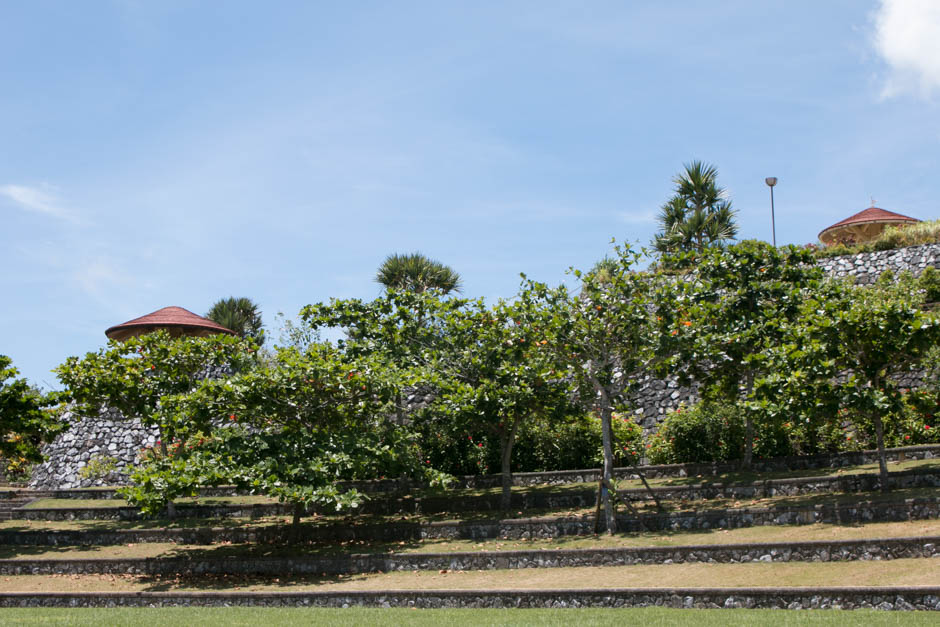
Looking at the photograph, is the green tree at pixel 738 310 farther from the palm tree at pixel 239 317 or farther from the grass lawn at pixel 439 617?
the palm tree at pixel 239 317

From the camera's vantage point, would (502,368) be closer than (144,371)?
Yes

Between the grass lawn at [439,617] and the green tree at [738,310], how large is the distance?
670 cm

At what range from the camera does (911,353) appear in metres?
14.5

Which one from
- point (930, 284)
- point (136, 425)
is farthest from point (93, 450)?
point (930, 284)

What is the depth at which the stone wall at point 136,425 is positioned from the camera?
24.1 meters

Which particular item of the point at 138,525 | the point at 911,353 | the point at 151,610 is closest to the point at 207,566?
the point at 151,610

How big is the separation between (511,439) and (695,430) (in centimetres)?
546

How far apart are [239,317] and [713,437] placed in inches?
957

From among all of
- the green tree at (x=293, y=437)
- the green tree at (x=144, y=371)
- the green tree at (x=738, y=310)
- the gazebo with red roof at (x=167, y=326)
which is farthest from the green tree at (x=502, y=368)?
the gazebo with red roof at (x=167, y=326)

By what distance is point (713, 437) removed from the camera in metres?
20.3

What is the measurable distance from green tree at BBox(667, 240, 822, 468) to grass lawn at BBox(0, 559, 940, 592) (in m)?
4.65

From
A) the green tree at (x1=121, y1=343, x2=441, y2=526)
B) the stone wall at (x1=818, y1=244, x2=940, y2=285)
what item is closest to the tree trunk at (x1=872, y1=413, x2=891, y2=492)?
the green tree at (x1=121, y1=343, x2=441, y2=526)

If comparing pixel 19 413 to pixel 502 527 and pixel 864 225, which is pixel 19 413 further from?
pixel 864 225

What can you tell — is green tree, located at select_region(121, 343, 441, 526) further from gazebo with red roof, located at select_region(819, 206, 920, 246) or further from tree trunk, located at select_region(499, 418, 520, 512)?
gazebo with red roof, located at select_region(819, 206, 920, 246)
